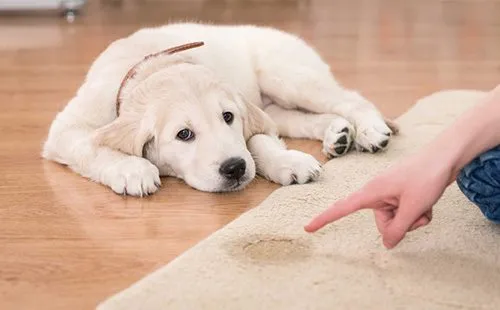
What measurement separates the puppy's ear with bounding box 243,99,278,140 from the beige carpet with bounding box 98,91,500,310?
0.33 m

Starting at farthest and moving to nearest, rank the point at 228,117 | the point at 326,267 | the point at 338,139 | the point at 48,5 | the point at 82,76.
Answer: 1. the point at 48,5
2. the point at 82,76
3. the point at 338,139
4. the point at 228,117
5. the point at 326,267

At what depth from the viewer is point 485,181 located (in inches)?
58.9

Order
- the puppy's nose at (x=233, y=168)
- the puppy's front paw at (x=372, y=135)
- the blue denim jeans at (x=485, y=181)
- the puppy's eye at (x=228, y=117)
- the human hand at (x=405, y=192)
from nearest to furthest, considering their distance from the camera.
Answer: the human hand at (x=405, y=192)
the blue denim jeans at (x=485, y=181)
the puppy's nose at (x=233, y=168)
the puppy's eye at (x=228, y=117)
the puppy's front paw at (x=372, y=135)

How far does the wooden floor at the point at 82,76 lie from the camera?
1592 millimetres

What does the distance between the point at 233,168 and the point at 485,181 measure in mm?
630

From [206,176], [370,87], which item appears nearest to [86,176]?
[206,176]

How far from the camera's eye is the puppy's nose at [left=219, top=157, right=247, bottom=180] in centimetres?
192

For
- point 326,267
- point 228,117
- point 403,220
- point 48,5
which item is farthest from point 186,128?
point 48,5

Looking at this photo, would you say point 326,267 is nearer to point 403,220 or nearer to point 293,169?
point 403,220

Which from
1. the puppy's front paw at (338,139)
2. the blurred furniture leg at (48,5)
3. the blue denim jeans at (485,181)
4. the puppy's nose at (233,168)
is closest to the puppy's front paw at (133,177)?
the puppy's nose at (233,168)

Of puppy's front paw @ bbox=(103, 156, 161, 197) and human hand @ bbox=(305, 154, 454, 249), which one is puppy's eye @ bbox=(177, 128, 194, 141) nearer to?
puppy's front paw @ bbox=(103, 156, 161, 197)

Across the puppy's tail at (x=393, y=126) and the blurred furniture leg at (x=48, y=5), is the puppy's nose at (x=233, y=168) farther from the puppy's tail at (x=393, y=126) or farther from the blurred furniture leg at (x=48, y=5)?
the blurred furniture leg at (x=48, y=5)

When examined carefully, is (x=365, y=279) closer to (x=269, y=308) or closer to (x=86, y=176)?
(x=269, y=308)

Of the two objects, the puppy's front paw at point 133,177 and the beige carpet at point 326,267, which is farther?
the puppy's front paw at point 133,177
